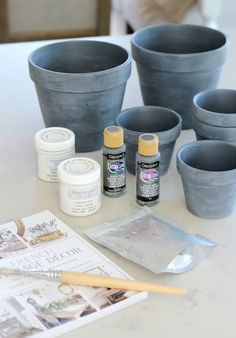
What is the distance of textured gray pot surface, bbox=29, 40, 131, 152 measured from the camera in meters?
1.01

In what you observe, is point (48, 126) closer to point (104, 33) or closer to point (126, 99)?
point (126, 99)

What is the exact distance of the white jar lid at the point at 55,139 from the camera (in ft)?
3.23

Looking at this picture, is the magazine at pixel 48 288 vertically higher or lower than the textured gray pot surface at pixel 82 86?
lower

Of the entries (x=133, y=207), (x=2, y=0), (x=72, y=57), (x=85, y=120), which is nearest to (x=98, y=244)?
(x=133, y=207)

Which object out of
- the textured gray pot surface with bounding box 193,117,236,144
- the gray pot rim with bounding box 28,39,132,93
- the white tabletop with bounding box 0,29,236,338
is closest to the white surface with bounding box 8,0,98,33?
the white tabletop with bounding box 0,29,236,338

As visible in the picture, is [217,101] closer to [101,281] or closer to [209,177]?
[209,177]

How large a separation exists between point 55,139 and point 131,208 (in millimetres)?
160

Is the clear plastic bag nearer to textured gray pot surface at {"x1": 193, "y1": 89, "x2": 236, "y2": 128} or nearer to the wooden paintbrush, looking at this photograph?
the wooden paintbrush

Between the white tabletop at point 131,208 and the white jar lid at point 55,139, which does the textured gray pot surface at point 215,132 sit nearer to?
the white tabletop at point 131,208

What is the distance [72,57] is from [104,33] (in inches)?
77.6

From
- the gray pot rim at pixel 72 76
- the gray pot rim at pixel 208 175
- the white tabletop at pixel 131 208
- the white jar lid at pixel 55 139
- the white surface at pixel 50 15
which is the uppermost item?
the gray pot rim at pixel 72 76

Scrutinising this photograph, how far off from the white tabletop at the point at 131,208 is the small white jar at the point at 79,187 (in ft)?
0.05

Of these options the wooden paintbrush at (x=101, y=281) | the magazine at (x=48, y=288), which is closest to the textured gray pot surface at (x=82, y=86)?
the magazine at (x=48, y=288)

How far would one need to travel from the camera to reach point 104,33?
10.1 ft
